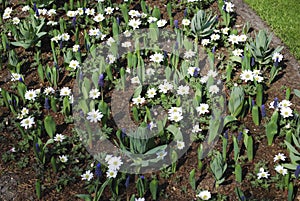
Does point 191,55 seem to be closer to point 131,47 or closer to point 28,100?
point 131,47

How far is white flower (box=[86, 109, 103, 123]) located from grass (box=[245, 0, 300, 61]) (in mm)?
2169

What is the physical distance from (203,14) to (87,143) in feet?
6.11

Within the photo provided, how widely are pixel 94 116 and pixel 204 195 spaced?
1.21m

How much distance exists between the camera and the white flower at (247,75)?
16.0 ft

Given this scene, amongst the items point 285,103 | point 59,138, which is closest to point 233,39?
point 285,103

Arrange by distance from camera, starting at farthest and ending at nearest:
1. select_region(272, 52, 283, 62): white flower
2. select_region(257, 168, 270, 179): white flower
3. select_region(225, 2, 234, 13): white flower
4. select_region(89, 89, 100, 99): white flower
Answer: select_region(225, 2, 234, 13): white flower
select_region(272, 52, 283, 62): white flower
select_region(89, 89, 100, 99): white flower
select_region(257, 168, 270, 179): white flower

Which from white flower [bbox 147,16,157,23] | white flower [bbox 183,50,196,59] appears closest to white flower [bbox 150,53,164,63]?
white flower [bbox 183,50,196,59]

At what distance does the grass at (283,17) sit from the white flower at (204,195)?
2042mm

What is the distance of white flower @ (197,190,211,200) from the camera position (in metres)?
3.97

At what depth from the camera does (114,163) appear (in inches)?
165

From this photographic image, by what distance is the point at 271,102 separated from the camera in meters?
4.78

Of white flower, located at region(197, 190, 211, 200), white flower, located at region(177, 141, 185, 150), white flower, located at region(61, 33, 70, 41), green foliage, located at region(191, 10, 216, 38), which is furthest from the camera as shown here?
white flower, located at region(61, 33, 70, 41)

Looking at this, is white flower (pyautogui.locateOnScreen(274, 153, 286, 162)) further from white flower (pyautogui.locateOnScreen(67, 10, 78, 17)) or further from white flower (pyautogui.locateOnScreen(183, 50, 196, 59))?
white flower (pyautogui.locateOnScreen(67, 10, 78, 17))

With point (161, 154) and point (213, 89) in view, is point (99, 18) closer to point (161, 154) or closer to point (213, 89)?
point (213, 89)
